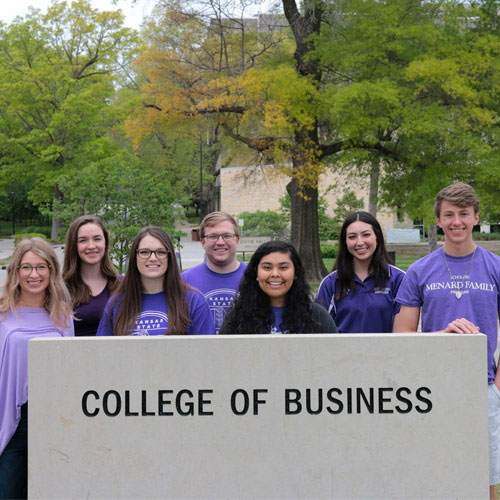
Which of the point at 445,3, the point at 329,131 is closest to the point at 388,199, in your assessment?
the point at 329,131

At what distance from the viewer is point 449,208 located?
3.28 meters

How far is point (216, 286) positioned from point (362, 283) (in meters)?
0.93

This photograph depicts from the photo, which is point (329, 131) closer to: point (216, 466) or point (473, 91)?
point (473, 91)

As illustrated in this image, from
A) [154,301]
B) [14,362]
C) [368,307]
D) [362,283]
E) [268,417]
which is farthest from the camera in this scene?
[362,283]

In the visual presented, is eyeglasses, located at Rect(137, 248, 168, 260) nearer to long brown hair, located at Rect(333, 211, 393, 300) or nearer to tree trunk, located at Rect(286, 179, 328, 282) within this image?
long brown hair, located at Rect(333, 211, 393, 300)

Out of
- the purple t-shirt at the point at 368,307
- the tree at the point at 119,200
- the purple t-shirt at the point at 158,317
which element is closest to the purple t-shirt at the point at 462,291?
the purple t-shirt at the point at 368,307

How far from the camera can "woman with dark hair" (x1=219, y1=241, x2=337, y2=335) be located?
10.2 feet

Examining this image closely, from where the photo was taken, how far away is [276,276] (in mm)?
3154

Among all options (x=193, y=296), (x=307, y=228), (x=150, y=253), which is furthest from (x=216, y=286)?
(x=307, y=228)

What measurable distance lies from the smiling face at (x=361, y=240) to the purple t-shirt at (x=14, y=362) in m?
1.79

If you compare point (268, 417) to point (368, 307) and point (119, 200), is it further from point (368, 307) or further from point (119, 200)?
point (119, 200)

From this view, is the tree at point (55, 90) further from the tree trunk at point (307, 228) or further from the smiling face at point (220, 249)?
the smiling face at point (220, 249)

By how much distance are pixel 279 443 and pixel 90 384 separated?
81 centimetres

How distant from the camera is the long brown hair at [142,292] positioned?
320 centimetres
